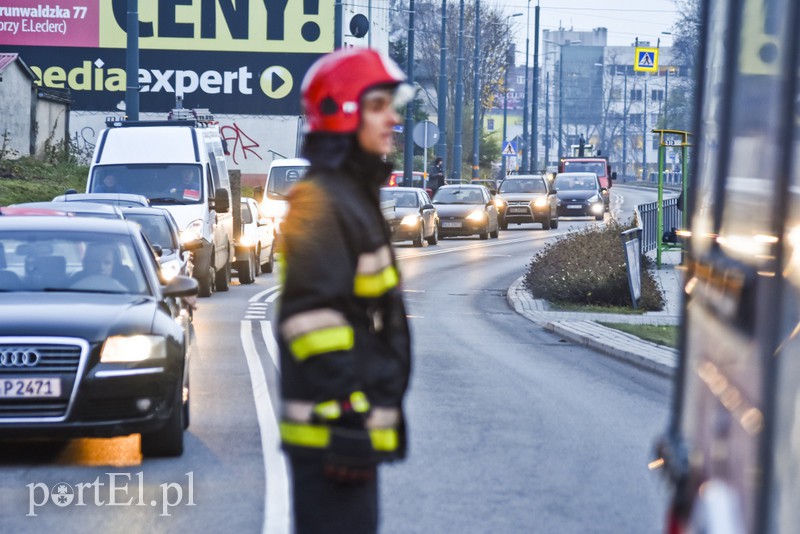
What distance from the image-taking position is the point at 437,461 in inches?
375

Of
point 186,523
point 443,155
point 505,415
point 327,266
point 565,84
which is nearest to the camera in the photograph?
point 327,266

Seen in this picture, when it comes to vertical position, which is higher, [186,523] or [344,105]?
[344,105]

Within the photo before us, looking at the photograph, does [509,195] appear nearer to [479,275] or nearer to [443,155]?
[443,155]

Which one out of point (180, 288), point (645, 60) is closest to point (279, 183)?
point (645, 60)

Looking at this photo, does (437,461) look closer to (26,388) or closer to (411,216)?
(26,388)

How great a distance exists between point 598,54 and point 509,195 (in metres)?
125

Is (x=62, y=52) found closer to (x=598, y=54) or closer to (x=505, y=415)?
(x=505, y=415)

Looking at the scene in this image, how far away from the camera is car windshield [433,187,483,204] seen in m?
46.6

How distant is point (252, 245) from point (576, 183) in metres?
32.3

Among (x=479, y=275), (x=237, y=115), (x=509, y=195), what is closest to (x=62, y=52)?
(x=237, y=115)

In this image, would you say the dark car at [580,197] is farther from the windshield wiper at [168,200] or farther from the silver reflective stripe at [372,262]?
the silver reflective stripe at [372,262]

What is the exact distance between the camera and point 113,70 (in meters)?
73.3

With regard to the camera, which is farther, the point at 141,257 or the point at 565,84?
the point at 565,84

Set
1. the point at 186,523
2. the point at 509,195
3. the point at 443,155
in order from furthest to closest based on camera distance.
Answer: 1. the point at 443,155
2. the point at 509,195
3. the point at 186,523
